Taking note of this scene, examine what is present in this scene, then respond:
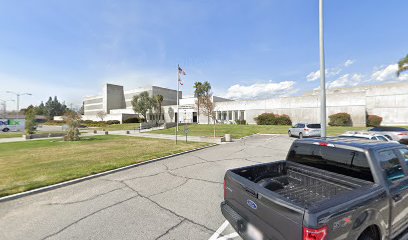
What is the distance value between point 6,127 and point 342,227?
50496 millimetres

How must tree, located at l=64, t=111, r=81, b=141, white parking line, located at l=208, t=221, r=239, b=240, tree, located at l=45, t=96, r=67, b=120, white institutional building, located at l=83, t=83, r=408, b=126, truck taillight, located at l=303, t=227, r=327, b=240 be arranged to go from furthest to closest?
tree, located at l=45, t=96, r=67, b=120
white institutional building, located at l=83, t=83, r=408, b=126
tree, located at l=64, t=111, r=81, b=141
white parking line, located at l=208, t=221, r=239, b=240
truck taillight, located at l=303, t=227, r=327, b=240

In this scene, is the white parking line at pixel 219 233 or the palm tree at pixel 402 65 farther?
the palm tree at pixel 402 65

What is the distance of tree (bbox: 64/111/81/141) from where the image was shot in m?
18.7

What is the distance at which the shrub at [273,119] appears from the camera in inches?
1458

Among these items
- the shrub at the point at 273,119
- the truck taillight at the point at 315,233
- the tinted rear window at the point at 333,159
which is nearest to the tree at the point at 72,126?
the tinted rear window at the point at 333,159

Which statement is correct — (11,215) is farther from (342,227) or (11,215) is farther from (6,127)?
(6,127)

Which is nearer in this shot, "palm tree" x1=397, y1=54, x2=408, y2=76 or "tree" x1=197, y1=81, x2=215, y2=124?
"palm tree" x1=397, y1=54, x2=408, y2=76

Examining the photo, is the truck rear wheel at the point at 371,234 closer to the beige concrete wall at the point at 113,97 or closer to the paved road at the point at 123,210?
the paved road at the point at 123,210

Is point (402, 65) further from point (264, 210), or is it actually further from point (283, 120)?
point (264, 210)

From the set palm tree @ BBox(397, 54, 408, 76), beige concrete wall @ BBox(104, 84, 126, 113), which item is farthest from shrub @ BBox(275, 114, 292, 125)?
beige concrete wall @ BBox(104, 84, 126, 113)

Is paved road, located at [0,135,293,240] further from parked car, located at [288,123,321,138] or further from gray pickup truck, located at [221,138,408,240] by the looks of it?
parked car, located at [288,123,321,138]

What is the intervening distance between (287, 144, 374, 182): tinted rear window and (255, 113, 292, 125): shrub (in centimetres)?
3590

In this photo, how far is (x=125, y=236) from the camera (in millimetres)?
3217

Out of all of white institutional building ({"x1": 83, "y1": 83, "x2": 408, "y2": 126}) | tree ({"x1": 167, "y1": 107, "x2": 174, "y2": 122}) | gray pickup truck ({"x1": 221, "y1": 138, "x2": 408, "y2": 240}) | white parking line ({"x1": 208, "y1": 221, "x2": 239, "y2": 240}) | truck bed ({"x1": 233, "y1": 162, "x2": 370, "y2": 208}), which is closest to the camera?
gray pickup truck ({"x1": 221, "y1": 138, "x2": 408, "y2": 240})
